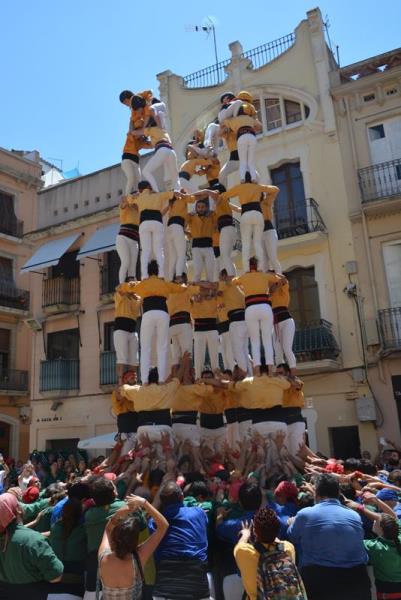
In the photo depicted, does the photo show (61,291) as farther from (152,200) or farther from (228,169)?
(152,200)

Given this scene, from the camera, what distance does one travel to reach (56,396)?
21688 millimetres

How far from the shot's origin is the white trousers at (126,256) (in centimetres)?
1009

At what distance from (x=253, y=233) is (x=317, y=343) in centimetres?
714

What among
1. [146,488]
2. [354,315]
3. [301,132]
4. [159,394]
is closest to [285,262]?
[354,315]

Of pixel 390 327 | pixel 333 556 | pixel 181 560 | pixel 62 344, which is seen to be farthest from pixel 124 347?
pixel 62 344

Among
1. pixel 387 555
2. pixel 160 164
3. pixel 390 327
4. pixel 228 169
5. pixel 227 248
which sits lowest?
pixel 387 555

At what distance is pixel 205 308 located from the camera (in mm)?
10188

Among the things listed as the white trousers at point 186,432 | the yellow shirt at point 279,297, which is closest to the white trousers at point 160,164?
the yellow shirt at point 279,297

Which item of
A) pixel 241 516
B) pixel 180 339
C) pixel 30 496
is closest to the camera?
pixel 241 516

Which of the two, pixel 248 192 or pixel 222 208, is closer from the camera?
pixel 248 192

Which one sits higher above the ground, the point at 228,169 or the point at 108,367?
the point at 228,169

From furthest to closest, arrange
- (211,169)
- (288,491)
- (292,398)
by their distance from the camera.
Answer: (211,169) → (292,398) → (288,491)

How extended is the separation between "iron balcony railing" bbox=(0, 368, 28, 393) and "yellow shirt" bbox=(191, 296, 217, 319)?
51.1 feet

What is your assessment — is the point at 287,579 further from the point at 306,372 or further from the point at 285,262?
the point at 285,262
